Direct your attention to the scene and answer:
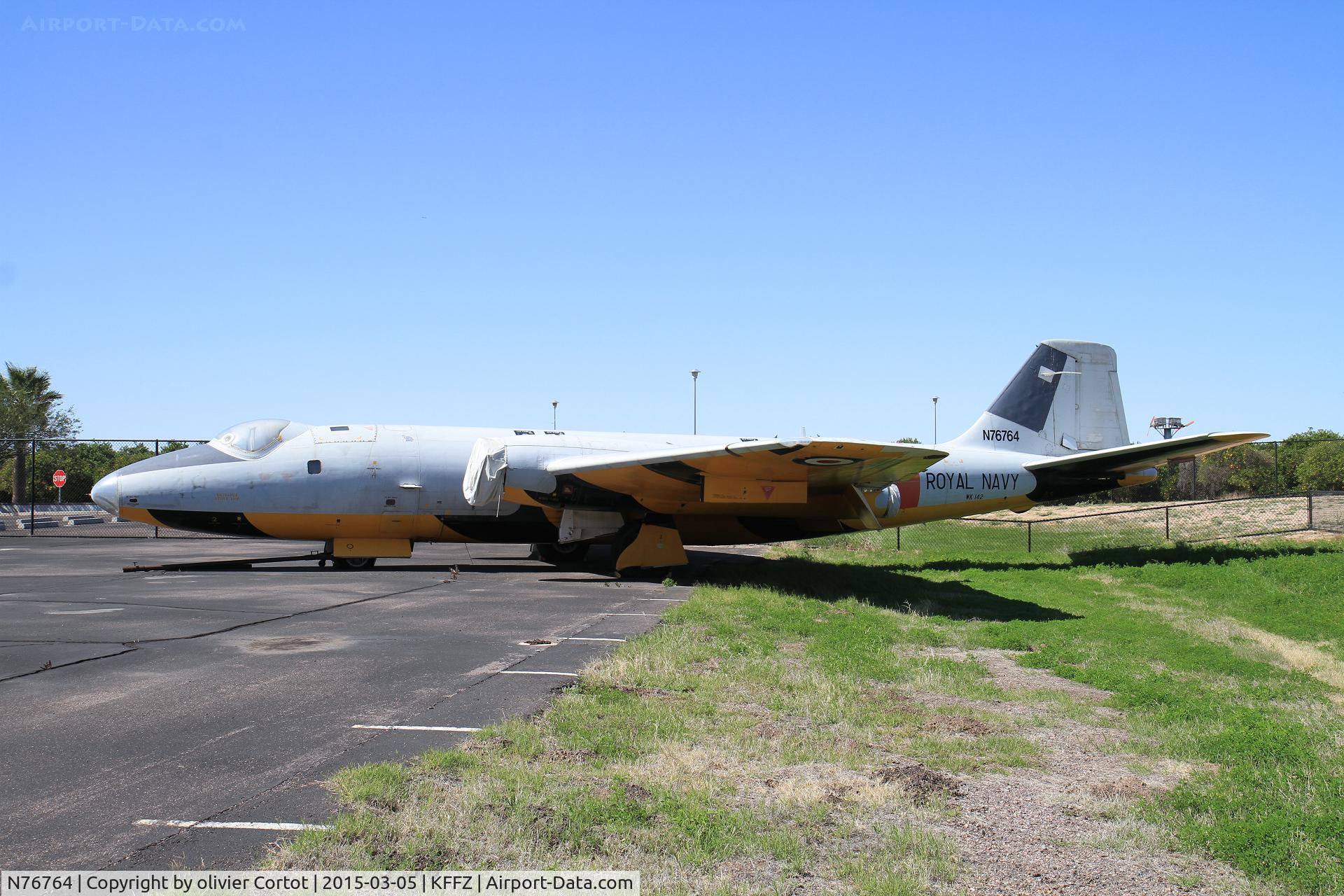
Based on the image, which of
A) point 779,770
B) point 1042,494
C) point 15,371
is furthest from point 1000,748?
point 15,371

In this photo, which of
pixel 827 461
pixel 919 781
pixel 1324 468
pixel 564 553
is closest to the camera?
pixel 919 781

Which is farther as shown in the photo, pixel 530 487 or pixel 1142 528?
pixel 1142 528

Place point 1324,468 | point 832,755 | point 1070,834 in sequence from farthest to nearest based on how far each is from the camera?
point 1324,468 → point 832,755 → point 1070,834

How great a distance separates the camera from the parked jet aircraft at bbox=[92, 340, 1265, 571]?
1633 centimetres

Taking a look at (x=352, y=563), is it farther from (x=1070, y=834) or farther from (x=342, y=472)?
(x=1070, y=834)

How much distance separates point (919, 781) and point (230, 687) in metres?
5.67

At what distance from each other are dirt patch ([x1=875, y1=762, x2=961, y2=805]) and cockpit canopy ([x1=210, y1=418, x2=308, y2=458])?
49.0 feet

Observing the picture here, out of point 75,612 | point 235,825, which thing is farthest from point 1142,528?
point 235,825

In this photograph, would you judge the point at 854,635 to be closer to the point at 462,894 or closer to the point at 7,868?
the point at 462,894

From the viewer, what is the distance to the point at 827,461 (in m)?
14.8

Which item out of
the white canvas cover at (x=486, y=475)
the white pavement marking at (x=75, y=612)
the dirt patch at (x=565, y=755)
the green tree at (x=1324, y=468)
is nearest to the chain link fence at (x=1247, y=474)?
the green tree at (x=1324, y=468)

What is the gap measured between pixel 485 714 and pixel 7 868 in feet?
10.6

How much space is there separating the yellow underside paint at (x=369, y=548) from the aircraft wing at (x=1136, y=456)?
45.5 ft

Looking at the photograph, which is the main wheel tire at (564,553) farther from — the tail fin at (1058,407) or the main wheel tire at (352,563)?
the tail fin at (1058,407)
